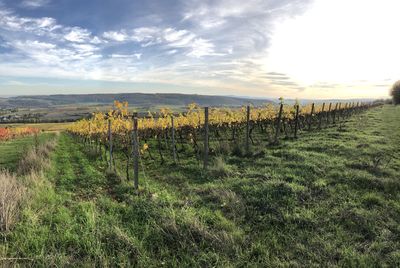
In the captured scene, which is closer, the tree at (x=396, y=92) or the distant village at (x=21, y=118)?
the tree at (x=396, y=92)

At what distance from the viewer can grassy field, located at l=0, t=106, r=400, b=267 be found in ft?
12.3

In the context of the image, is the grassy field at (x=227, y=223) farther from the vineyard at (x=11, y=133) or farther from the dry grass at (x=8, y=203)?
the vineyard at (x=11, y=133)

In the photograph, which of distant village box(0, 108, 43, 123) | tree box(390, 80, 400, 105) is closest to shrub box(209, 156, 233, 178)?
tree box(390, 80, 400, 105)

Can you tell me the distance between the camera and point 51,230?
452cm

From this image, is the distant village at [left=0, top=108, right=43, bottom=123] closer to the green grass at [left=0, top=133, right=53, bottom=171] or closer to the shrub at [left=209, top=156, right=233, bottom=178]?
the green grass at [left=0, top=133, right=53, bottom=171]

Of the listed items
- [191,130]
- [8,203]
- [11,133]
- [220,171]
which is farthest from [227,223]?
[11,133]

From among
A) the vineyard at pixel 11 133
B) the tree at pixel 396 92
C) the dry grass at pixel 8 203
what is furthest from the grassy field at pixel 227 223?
the tree at pixel 396 92

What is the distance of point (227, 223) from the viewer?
4.68 meters

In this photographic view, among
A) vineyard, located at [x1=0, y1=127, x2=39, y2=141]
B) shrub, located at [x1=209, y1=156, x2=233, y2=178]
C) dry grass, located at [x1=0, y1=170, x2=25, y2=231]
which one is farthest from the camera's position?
vineyard, located at [x1=0, y1=127, x2=39, y2=141]

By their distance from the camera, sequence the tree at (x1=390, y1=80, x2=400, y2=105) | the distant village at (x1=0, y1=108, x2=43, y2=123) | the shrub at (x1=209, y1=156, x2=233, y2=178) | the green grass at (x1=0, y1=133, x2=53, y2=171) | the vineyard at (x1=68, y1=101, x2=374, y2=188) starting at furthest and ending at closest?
the distant village at (x1=0, y1=108, x2=43, y2=123)
the tree at (x1=390, y1=80, x2=400, y2=105)
the vineyard at (x1=68, y1=101, x2=374, y2=188)
the green grass at (x1=0, y1=133, x2=53, y2=171)
the shrub at (x1=209, y1=156, x2=233, y2=178)

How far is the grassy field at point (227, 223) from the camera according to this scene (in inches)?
148

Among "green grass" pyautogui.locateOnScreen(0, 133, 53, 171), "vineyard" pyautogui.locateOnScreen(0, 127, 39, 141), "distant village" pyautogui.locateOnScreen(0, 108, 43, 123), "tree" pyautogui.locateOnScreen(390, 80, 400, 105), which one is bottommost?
"distant village" pyautogui.locateOnScreen(0, 108, 43, 123)

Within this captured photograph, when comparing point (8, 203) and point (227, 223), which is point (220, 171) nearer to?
point (227, 223)

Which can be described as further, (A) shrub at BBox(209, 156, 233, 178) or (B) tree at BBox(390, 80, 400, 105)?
(B) tree at BBox(390, 80, 400, 105)
